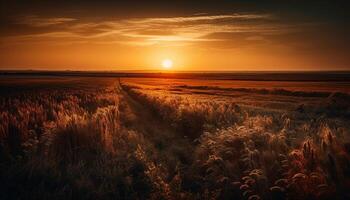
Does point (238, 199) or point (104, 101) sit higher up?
point (104, 101)

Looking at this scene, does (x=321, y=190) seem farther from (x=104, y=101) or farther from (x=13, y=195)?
(x=104, y=101)

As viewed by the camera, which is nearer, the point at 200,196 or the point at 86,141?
the point at 200,196

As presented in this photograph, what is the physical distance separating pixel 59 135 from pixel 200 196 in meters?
4.40

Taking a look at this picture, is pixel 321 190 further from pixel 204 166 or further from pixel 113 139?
pixel 113 139

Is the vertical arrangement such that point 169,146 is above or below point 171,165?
above

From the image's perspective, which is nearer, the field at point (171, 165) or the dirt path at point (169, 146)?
the field at point (171, 165)

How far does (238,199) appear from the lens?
287 inches

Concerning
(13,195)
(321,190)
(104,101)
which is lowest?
(13,195)

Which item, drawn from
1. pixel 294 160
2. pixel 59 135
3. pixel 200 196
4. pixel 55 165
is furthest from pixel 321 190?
pixel 59 135

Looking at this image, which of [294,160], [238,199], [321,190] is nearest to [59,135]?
[238,199]

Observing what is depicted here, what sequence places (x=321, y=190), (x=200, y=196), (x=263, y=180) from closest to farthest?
(x=321, y=190), (x=263, y=180), (x=200, y=196)

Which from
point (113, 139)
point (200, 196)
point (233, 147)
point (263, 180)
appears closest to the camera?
point (263, 180)

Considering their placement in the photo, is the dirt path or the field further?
the dirt path

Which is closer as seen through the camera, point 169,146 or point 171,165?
point 171,165
